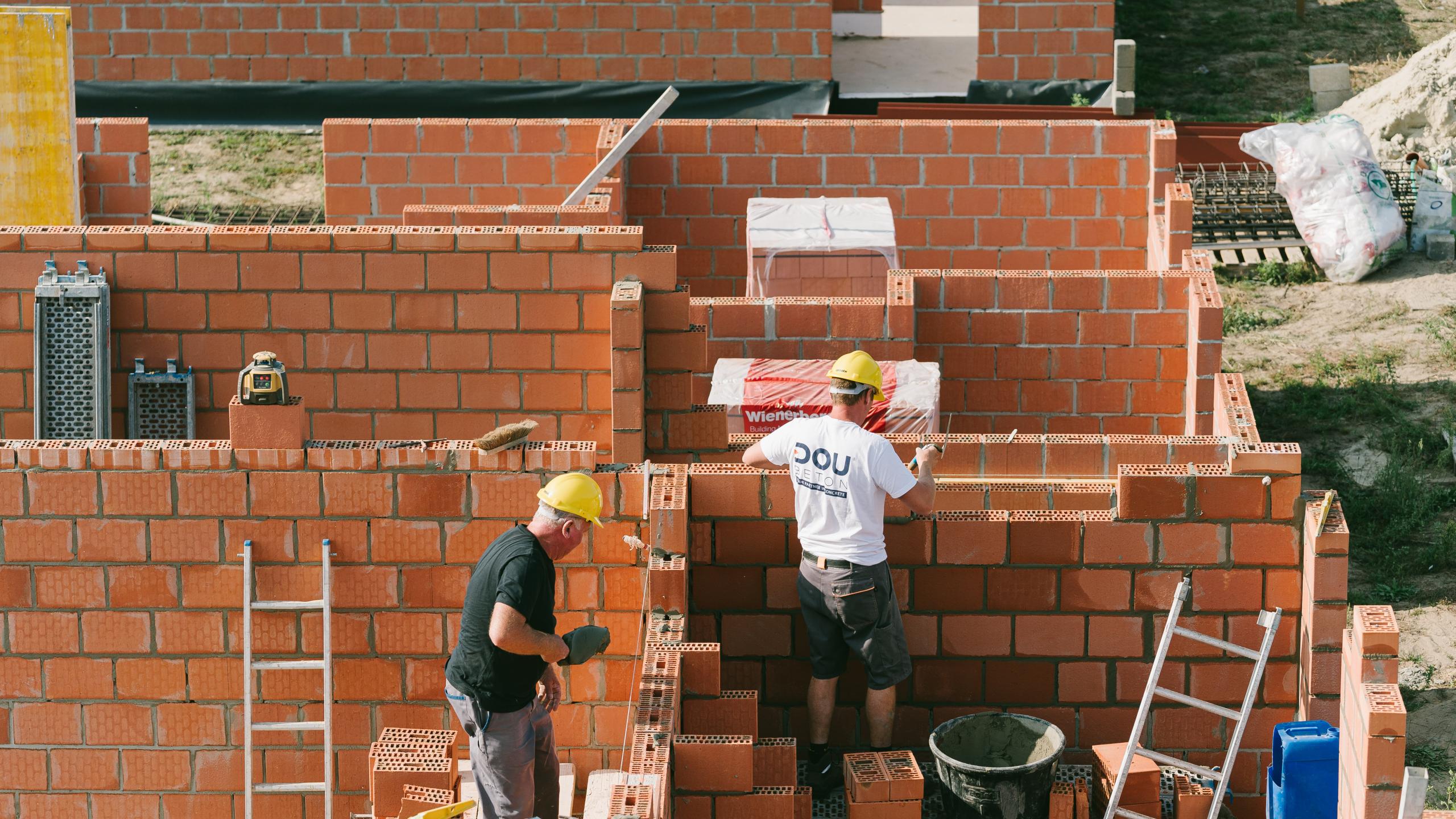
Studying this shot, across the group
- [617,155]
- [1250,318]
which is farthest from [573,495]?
[1250,318]

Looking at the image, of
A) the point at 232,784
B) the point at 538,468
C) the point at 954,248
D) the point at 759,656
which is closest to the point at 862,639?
the point at 759,656

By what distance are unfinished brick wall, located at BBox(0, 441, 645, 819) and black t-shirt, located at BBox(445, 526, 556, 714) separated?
40.8 inches

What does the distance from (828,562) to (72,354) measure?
4079 millimetres

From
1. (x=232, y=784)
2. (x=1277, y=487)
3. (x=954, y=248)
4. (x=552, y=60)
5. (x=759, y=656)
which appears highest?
(x=552, y=60)

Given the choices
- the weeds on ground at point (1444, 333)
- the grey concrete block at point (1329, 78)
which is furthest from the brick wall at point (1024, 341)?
the grey concrete block at point (1329, 78)

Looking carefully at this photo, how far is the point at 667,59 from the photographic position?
58.6 feet

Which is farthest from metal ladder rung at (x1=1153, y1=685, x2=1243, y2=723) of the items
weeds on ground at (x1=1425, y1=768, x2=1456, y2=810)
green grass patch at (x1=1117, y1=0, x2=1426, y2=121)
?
green grass patch at (x1=1117, y1=0, x2=1426, y2=121)

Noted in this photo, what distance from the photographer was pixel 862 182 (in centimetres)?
1359

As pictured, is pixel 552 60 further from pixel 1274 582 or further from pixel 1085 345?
pixel 1274 582

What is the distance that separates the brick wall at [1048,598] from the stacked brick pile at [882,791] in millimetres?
781

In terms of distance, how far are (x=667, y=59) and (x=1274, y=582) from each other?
11185mm

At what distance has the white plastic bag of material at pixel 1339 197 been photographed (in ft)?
51.2

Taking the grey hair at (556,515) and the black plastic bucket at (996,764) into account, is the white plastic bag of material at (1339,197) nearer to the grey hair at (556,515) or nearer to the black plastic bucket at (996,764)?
the black plastic bucket at (996,764)

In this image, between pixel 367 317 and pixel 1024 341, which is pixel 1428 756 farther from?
pixel 367 317
